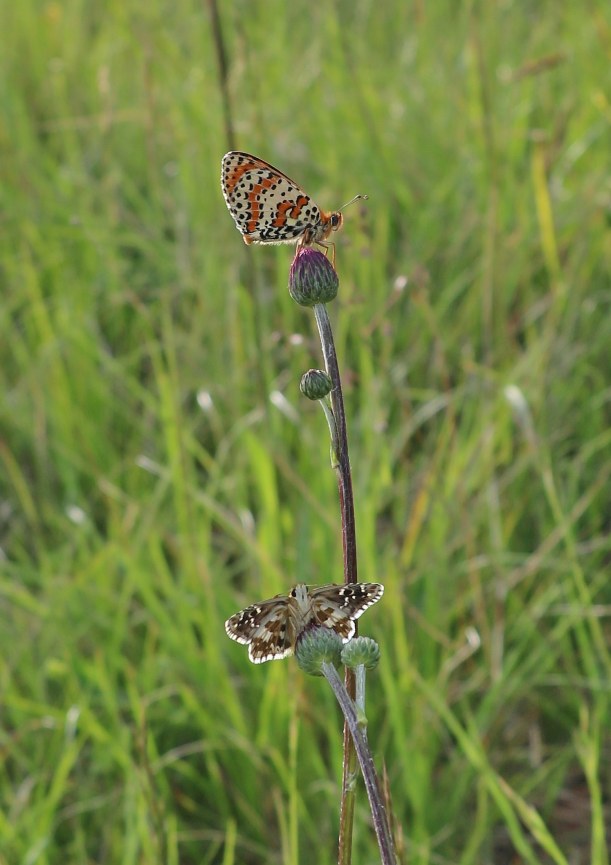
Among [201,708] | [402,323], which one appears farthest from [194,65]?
[201,708]

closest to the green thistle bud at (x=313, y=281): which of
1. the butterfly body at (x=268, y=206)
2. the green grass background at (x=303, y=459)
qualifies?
the butterfly body at (x=268, y=206)

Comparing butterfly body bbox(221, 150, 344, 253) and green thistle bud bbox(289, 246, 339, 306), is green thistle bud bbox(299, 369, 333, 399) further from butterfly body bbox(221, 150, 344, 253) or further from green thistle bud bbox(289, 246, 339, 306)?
butterfly body bbox(221, 150, 344, 253)

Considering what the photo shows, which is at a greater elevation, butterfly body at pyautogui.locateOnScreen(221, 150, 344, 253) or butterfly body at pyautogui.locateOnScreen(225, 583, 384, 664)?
butterfly body at pyautogui.locateOnScreen(221, 150, 344, 253)

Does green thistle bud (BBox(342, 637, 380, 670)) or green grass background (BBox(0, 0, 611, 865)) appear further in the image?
green grass background (BBox(0, 0, 611, 865))

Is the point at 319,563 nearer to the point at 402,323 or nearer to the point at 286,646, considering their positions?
the point at 402,323

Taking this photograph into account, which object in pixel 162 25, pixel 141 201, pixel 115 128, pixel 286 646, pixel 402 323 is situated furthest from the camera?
pixel 162 25

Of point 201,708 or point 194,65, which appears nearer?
point 201,708

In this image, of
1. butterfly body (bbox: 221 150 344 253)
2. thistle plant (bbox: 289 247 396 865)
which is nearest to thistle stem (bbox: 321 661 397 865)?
thistle plant (bbox: 289 247 396 865)

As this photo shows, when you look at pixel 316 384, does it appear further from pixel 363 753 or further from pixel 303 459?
pixel 303 459

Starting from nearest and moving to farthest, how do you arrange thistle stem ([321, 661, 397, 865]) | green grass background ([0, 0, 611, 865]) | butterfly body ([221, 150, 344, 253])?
thistle stem ([321, 661, 397, 865]), butterfly body ([221, 150, 344, 253]), green grass background ([0, 0, 611, 865])
